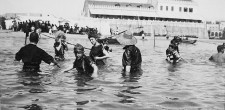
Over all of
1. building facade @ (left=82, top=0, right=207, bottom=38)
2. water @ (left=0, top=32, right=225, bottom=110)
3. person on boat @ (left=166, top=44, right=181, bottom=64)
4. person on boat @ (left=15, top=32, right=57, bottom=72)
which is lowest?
water @ (left=0, top=32, right=225, bottom=110)

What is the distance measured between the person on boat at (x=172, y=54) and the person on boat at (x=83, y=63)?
5.71 m

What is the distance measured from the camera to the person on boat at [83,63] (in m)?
7.70

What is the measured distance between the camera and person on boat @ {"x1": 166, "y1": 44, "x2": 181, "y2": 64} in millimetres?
13115

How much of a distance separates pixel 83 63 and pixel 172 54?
6.51 metres

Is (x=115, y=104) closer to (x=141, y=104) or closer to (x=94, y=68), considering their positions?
(x=141, y=104)

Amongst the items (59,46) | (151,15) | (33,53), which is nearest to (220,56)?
(59,46)

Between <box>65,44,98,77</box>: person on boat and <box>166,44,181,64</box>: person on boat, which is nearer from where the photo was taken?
<box>65,44,98,77</box>: person on boat


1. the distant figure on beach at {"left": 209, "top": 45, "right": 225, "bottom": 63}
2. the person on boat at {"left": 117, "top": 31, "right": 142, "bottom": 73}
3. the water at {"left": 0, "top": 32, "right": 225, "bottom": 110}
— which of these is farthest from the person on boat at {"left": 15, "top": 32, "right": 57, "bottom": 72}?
the distant figure on beach at {"left": 209, "top": 45, "right": 225, "bottom": 63}

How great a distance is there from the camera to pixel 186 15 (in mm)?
76312

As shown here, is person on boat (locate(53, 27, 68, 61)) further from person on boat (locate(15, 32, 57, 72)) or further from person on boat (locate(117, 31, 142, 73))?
person on boat (locate(117, 31, 142, 73))

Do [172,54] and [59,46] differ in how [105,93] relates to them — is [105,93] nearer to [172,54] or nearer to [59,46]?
[59,46]

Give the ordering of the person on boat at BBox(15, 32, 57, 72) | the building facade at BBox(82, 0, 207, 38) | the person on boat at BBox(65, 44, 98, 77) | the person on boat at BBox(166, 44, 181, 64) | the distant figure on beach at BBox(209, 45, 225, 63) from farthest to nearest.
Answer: the building facade at BBox(82, 0, 207, 38) → the distant figure on beach at BBox(209, 45, 225, 63) → the person on boat at BBox(166, 44, 181, 64) → the person on boat at BBox(65, 44, 98, 77) → the person on boat at BBox(15, 32, 57, 72)

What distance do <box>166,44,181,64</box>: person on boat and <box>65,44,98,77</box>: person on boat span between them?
5.71 m

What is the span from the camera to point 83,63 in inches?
318
